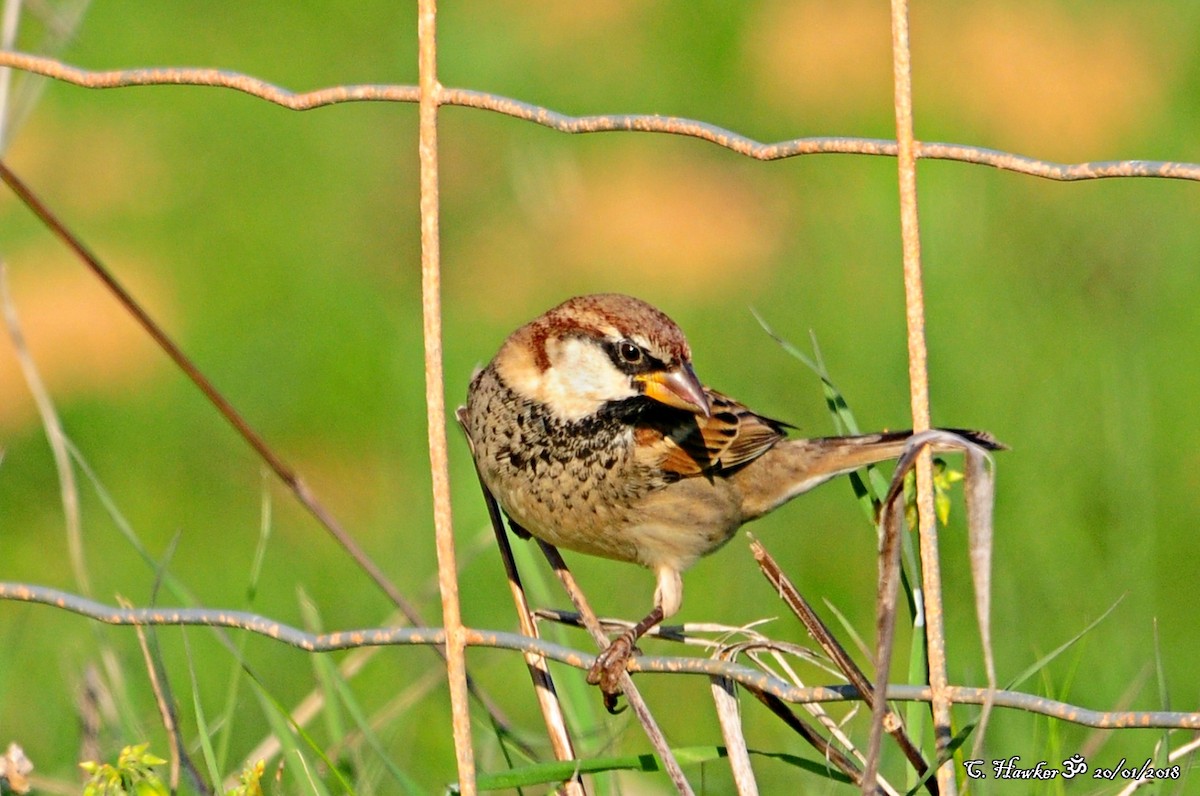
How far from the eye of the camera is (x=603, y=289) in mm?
5918

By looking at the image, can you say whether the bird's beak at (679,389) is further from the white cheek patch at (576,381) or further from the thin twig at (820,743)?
the thin twig at (820,743)

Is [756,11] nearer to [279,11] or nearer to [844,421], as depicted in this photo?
[279,11]

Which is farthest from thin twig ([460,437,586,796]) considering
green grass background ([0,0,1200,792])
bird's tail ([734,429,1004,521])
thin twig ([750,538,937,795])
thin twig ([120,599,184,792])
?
bird's tail ([734,429,1004,521])

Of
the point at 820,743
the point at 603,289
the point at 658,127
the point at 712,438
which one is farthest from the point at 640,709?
the point at 603,289

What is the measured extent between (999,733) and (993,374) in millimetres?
1763

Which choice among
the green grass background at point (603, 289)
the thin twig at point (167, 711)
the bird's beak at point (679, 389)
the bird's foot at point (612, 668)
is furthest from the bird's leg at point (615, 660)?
the thin twig at point (167, 711)

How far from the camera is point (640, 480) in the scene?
2.93 m

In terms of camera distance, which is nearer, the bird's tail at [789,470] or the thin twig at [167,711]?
the thin twig at [167,711]

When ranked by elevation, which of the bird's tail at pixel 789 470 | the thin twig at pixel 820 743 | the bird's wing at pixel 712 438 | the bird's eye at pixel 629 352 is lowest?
the thin twig at pixel 820 743

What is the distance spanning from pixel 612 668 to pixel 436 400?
469mm

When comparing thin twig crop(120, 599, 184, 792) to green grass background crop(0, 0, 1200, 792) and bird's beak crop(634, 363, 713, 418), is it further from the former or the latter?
bird's beak crop(634, 363, 713, 418)

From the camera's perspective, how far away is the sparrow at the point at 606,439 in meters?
2.69

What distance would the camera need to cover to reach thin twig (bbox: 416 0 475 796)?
197cm

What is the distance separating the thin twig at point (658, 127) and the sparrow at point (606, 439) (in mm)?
734
